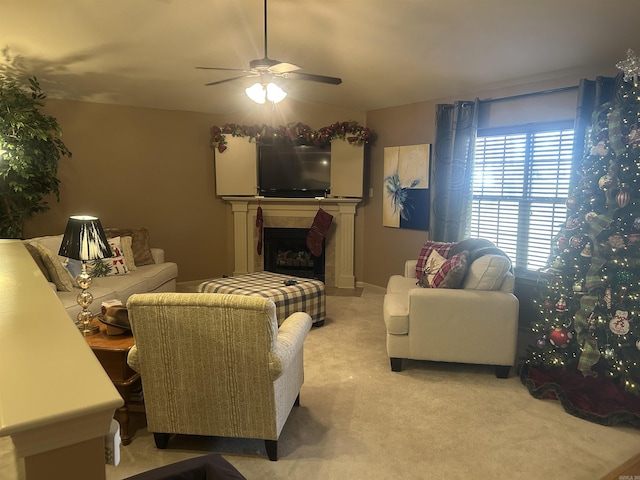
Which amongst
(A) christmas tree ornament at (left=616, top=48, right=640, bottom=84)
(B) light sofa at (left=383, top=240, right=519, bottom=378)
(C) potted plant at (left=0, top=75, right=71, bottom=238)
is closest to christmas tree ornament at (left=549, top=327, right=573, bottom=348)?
(B) light sofa at (left=383, top=240, right=519, bottom=378)

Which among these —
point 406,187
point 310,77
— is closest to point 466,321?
point 310,77

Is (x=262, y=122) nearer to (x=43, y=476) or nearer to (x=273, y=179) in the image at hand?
(x=273, y=179)

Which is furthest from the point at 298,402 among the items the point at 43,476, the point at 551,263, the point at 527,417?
the point at 43,476

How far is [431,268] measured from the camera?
400 cm

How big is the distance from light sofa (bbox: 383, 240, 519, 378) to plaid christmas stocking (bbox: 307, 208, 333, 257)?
2652 mm

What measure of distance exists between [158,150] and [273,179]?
151 centimetres

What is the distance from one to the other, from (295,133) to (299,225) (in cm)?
123

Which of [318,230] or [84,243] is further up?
[84,243]

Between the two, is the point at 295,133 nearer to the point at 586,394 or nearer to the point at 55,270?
the point at 55,270

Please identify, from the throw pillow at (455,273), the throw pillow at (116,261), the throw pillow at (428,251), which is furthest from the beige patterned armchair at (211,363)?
the throw pillow at (116,261)

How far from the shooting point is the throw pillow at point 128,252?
473cm

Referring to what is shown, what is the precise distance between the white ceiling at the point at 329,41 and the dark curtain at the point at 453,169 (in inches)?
10.3

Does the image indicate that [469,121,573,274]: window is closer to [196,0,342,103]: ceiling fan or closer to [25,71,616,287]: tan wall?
[25,71,616,287]: tan wall

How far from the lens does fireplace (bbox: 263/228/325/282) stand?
246 inches
